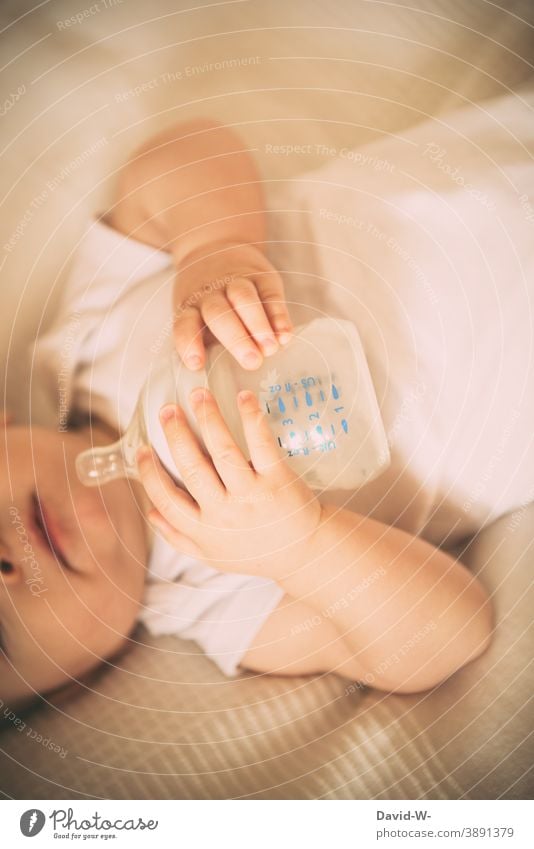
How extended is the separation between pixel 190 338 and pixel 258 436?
0.09m

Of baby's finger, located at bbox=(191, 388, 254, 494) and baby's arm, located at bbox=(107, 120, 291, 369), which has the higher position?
baby's arm, located at bbox=(107, 120, 291, 369)

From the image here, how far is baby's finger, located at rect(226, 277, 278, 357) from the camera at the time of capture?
405 millimetres

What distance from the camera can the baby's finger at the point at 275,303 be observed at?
41 cm

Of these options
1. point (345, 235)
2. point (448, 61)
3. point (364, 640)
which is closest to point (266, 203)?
point (345, 235)

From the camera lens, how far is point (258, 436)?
1.30 feet

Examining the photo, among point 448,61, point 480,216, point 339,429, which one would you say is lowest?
point 339,429

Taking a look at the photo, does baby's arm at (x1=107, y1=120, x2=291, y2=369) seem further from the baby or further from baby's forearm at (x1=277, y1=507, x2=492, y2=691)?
baby's forearm at (x1=277, y1=507, x2=492, y2=691)

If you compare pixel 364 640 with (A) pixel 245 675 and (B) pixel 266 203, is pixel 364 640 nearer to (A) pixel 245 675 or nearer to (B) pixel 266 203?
(A) pixel 245 675

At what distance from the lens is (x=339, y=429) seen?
1.37 ft

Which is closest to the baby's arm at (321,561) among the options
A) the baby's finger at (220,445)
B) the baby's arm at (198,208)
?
the baby's finger at (220,445)

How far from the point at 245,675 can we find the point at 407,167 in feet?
1.38

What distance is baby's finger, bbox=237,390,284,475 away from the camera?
0.40 m
